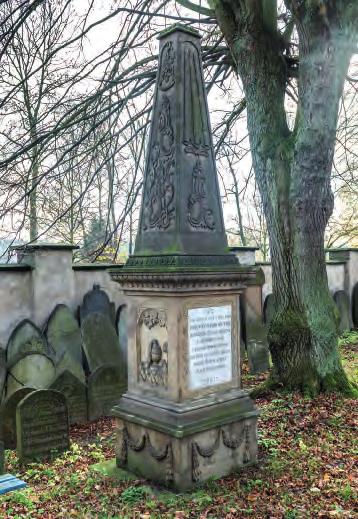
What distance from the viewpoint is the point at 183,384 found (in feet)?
13.5

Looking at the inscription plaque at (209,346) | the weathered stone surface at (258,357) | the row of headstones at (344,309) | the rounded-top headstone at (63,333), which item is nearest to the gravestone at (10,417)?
the rounded-top headstone at (63,333)

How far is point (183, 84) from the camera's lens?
4.34m

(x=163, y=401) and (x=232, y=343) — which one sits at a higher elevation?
(x=232, y=343)

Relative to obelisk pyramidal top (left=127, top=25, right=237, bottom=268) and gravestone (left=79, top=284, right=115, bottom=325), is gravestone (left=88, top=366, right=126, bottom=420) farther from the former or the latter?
obelisk pyramidal top (left=127, top=25, right=237, bottom=268)

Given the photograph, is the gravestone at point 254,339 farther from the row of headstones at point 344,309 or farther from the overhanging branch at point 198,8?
the overhanging branch at point 198,8

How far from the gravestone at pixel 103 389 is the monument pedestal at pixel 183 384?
8.84ft

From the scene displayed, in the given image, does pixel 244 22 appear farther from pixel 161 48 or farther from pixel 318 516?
pixel 318 516

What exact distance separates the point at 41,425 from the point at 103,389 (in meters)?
1.67

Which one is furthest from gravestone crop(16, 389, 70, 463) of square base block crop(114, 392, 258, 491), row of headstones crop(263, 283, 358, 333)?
row of headstones crop(263, 283, 358, 333)

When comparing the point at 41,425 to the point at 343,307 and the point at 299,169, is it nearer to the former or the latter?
the point at 299,169

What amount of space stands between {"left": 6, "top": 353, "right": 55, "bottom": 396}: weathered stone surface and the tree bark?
3.23 metres

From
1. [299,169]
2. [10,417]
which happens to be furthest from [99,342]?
[299,169]

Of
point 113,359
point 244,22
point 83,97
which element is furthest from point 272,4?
point 113,359

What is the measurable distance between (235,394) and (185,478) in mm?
880
